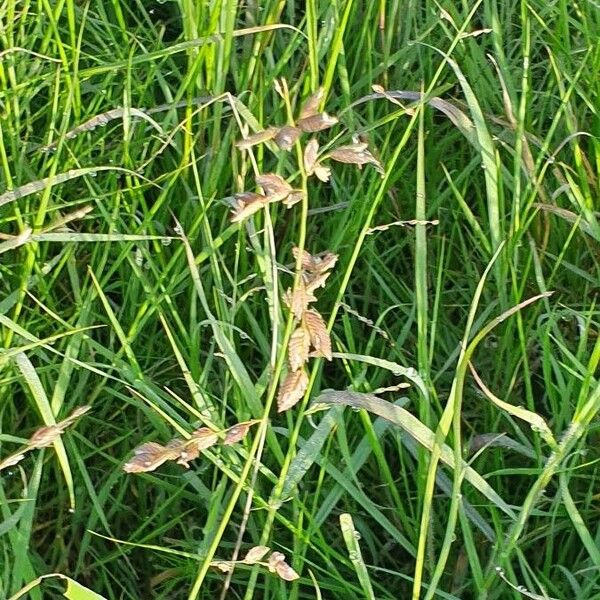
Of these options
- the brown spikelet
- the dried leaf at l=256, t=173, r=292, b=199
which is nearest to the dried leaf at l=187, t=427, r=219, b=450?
the brown spikelet

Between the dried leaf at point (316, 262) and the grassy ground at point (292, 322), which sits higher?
the dried leaf at point (316, 262)

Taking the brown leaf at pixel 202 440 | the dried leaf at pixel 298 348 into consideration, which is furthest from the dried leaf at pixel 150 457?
the dried leaf at pixel 298 348

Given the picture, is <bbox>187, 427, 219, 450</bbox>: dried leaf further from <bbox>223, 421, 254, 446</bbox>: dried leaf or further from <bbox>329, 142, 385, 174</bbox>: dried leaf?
<bbox>329, 142, 385, 174</bbox>: dried leaf

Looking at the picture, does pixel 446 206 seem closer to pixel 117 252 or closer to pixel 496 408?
pixel 496 408

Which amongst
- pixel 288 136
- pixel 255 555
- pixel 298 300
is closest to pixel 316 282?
pixel 298 300

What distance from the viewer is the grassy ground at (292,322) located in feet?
3.12

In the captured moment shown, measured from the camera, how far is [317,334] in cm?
84

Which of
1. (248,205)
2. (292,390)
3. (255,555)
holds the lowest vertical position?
(255,555)

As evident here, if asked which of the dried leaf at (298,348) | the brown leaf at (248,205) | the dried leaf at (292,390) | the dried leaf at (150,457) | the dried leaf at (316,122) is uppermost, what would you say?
the dried leaf at (316,122)

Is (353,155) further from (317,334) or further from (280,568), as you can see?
(280,568)

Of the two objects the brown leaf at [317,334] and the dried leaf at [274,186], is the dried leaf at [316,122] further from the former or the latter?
the brown leaf at [317,334]

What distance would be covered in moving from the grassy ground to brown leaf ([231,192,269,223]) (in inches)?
2.2

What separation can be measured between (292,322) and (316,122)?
0.17 m

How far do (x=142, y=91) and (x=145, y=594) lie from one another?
600 millimetres
